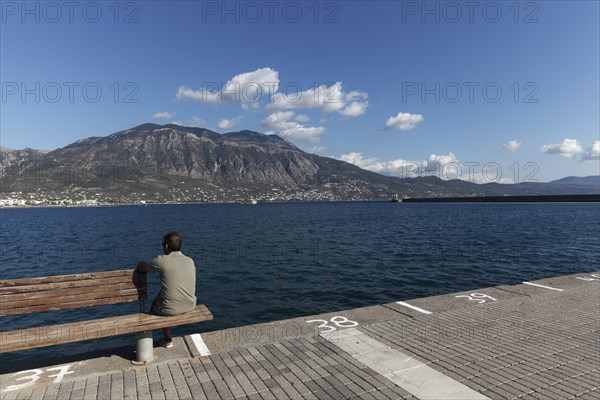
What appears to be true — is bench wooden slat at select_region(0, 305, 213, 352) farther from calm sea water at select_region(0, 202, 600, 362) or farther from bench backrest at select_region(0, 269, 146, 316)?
calm sea water at select_region(0, 202, 600, 362)

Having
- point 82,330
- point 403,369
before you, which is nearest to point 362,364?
point 403,369

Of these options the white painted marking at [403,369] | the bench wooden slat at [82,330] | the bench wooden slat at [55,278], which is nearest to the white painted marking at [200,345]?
the bench wooden slat at [82,330]

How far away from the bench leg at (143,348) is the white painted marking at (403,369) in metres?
3.41

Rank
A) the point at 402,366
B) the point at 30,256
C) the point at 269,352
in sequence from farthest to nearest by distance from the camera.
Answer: the point at 30,256
the point at 269,352
the point at 402,366

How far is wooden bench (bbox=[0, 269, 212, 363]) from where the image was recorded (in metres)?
5.19

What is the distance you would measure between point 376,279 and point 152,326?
55.1 feet

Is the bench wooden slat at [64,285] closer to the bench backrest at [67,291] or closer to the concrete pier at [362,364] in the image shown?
the bench backrest at [67,291]

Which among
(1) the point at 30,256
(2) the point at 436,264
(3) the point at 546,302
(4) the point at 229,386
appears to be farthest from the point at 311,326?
(1) the point at 30,256

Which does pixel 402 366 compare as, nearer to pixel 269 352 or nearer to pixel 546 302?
pixel 269 352

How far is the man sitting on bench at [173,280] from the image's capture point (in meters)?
6.06

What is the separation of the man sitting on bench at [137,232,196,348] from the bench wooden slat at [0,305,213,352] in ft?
0.53

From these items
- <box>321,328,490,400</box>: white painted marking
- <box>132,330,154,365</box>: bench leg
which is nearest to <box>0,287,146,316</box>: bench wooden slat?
<box>132,330,154,365</box>: bench leg

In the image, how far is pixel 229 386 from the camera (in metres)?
5.20

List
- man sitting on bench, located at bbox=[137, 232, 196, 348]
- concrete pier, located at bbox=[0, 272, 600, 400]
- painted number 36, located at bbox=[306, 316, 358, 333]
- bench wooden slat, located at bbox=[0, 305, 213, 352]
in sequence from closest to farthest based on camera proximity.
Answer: bench wooden slat, located at bbox=[0, 305, 213, 352], concrete pier, located at bbox=[0, 272, 600, 400], man sitting on bench, located at bbox=[137, 232, 196, 348], painted number 36, located at bbox=[306, 316, 358, 333]
